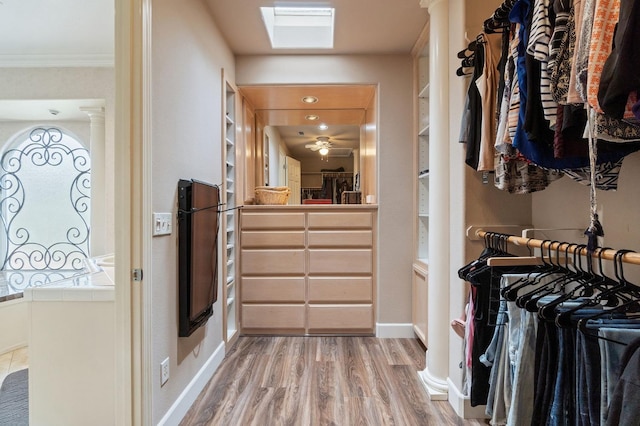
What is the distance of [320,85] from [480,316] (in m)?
2.31

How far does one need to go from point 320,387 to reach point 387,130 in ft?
7.10

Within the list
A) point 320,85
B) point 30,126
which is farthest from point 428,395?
point 30,126

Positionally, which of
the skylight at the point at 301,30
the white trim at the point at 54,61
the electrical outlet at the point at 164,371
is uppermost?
the skylight at the point at 301,30

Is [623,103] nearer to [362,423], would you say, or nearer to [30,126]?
[362,423]

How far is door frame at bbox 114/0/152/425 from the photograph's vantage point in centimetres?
137

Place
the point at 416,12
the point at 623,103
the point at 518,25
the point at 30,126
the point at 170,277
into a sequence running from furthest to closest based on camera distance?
the point at 30,126 < the point at 416,12 < the point at 170,277 < the point at 518,25 < the point at 623,103

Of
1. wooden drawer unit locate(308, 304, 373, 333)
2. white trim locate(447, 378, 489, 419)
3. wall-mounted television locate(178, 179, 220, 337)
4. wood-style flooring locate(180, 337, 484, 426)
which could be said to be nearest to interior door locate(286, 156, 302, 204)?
wooden drawer unit locate(308, 304, 373, 333)

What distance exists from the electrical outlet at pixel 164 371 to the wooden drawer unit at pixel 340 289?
1441 millimetres

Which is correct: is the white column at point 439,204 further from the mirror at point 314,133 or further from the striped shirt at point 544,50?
the mirror at point 314,133

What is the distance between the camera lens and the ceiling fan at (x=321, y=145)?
19.2 ft

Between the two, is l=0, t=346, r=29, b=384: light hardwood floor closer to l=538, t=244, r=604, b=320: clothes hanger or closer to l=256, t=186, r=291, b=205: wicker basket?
l=256, t=186, r=291, b=205: wicker basket

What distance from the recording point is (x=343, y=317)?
2.85m

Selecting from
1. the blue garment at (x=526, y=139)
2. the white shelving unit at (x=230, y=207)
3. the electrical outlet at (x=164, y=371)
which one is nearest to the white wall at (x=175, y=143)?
the electrical outlet at (x=164, y=371)

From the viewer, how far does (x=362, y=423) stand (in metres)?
1.70
